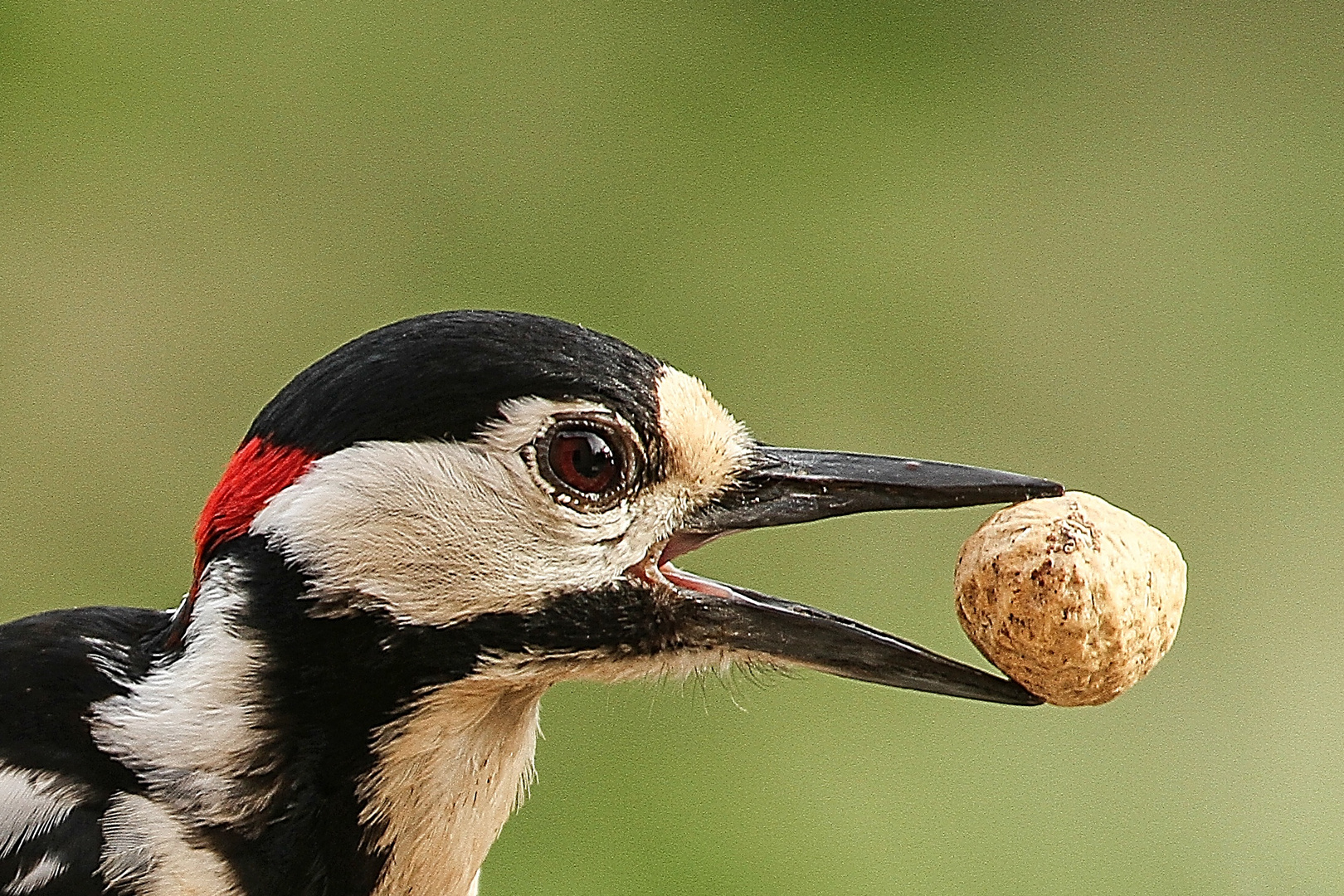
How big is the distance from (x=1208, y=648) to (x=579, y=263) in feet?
5.90

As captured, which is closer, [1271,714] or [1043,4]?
[1271,714]

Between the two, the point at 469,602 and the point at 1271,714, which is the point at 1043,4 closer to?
the point at 1271,714

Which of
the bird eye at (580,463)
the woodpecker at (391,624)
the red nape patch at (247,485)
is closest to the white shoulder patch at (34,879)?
the woodpecker at (391,624)

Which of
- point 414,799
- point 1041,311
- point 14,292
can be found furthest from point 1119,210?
point 414,799

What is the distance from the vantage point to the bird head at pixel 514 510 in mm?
1435

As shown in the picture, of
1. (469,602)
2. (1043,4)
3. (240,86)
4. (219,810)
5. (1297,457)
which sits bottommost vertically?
(219,810)

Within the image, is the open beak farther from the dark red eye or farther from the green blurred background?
the green blurred background

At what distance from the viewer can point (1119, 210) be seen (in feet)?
17.1

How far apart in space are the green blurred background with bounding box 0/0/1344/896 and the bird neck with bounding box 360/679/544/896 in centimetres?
176

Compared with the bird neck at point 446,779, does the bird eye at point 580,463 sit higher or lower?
higher

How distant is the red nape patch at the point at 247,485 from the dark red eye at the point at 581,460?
188 mm

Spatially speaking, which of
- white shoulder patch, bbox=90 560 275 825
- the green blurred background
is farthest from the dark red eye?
the green blurred background

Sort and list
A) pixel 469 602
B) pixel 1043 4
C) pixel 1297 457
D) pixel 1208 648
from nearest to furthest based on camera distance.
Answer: pixel 469 602 < pixel 1208 648 < pixel 1297 457 < pixel 1043 4

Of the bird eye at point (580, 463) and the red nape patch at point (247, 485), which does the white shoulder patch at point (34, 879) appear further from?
the bird eye at point (580, 463)
